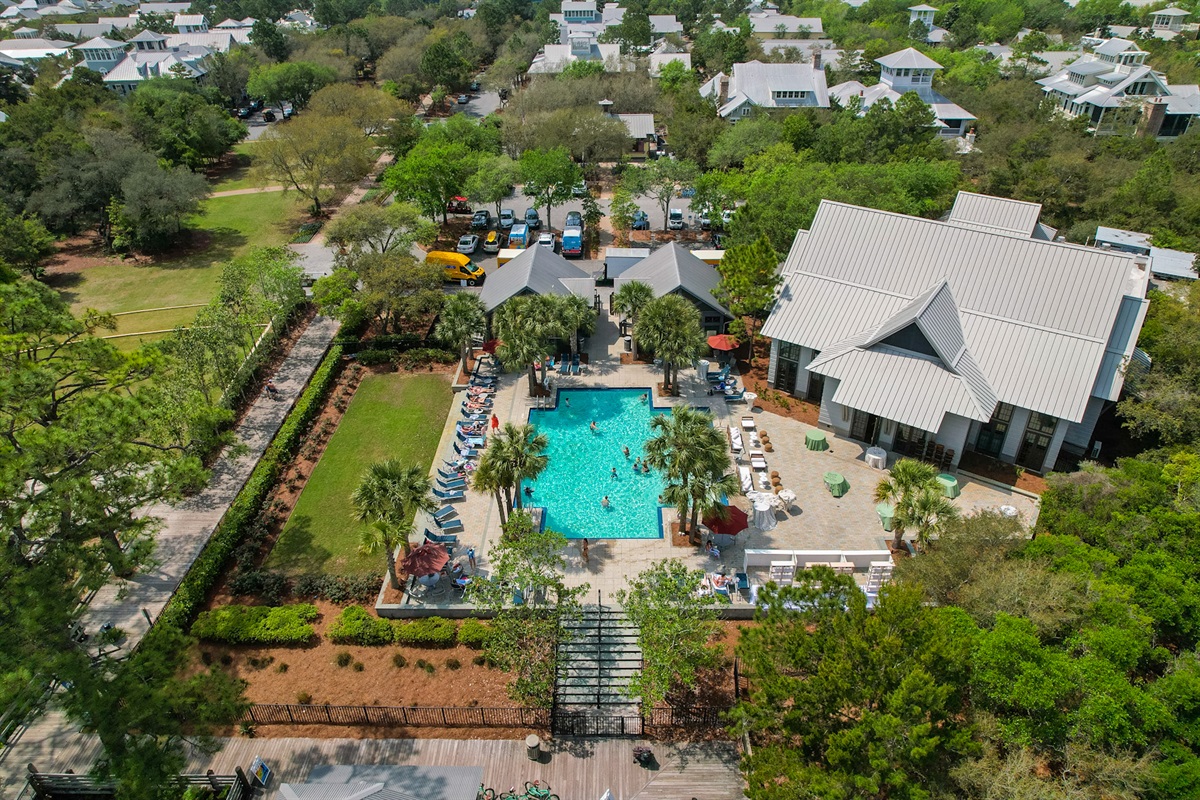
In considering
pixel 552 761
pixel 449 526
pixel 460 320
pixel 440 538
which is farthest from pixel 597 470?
pixel 552 761

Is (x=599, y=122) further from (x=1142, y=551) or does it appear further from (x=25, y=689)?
(x=25, y=689)

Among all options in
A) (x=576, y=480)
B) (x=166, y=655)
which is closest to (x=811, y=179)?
(x=576, y=480)

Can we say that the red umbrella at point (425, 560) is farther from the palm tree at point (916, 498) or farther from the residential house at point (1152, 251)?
the residential house at point (1152, 251)

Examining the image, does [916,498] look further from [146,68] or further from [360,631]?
[146,68]

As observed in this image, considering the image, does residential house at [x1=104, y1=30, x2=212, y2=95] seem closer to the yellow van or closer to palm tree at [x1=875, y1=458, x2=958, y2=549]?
the yellow van

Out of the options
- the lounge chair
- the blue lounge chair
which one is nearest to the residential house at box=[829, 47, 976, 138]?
the lounge chair

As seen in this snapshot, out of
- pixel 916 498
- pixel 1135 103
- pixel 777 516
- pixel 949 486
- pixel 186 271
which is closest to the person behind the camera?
pixel 916 498

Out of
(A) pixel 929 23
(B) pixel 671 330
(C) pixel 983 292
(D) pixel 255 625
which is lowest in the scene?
(D) pixel 255 625
